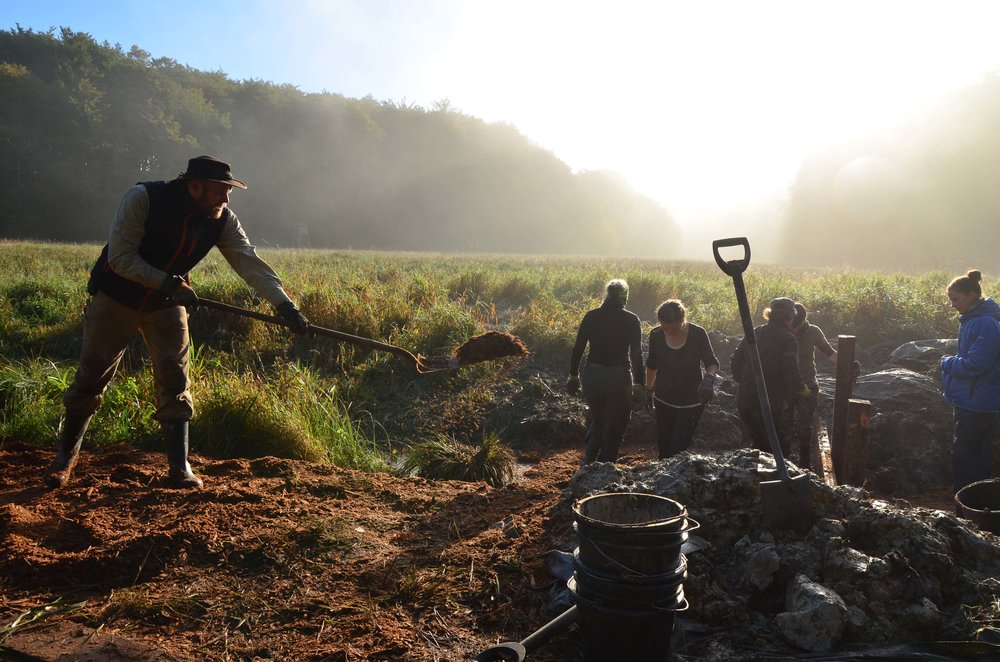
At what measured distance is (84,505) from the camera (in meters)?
4.31

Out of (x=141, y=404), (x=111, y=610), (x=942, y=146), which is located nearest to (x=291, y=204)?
(x=942, y=146)

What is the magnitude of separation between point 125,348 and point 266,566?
1.90 m

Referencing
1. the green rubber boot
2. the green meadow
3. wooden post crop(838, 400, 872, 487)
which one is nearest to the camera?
the green rubber boot

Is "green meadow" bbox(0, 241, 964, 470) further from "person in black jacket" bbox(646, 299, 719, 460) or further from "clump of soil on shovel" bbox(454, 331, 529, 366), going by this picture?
"person in black jacket" bbox(646, 299, 719, 460)

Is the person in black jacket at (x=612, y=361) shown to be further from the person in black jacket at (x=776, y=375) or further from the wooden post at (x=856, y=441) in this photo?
the wooden post at (x=856, y=441)

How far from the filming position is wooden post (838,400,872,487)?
5.77 metres

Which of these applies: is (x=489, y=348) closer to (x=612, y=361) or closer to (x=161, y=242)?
(x=612, y=361)

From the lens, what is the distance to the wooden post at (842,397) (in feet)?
19.5

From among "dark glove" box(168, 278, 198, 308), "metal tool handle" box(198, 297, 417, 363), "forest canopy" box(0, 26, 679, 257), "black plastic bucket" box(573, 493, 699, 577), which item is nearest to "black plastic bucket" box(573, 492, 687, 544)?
"black plastic bucket" box(573, 493, 699, 577)

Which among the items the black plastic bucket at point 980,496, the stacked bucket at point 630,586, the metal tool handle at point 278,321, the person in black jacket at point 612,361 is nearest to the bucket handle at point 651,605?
the stacked bucket at point 630,586

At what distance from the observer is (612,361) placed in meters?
5.89

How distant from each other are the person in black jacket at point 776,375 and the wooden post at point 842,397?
0.33 metres

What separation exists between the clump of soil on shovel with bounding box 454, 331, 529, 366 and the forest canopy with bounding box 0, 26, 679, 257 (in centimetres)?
3491

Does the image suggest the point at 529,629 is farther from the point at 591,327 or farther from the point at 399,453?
the point at 399,453
